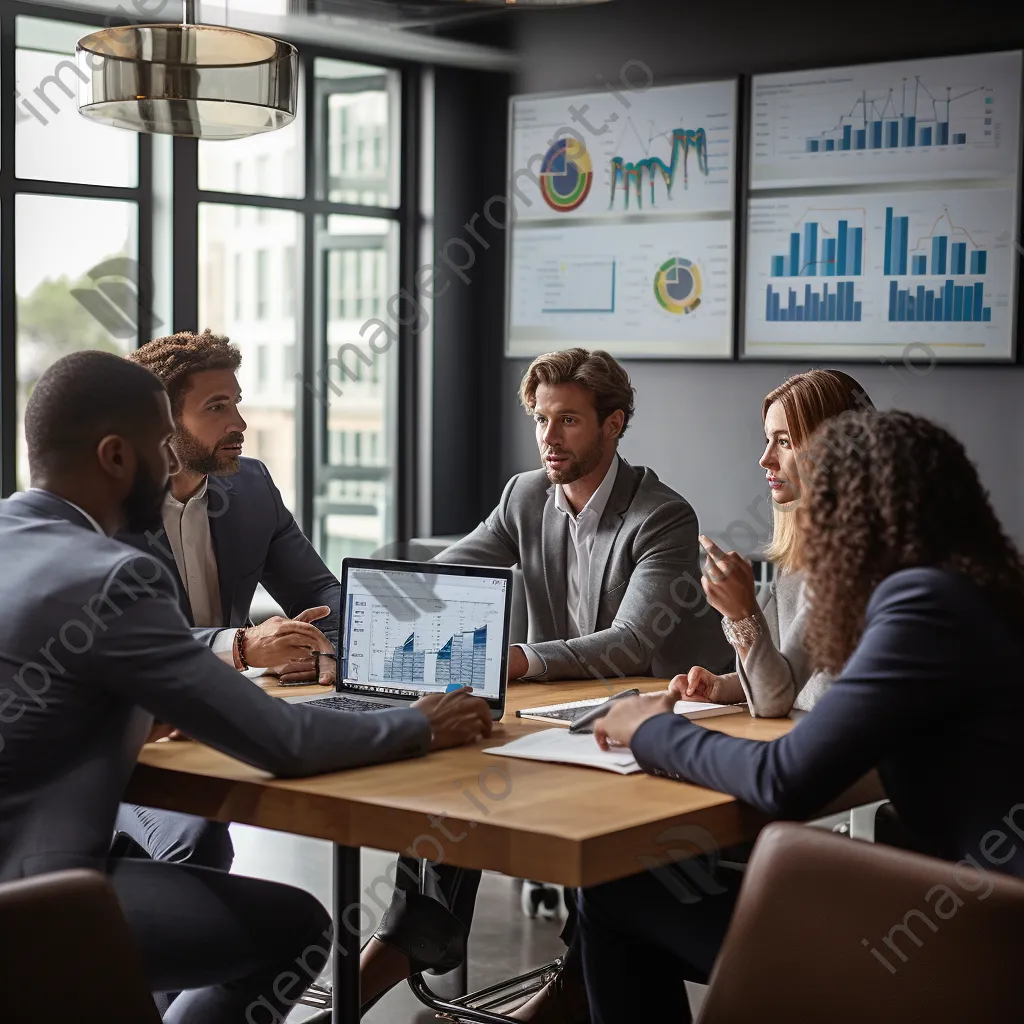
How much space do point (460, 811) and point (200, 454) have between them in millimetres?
1501

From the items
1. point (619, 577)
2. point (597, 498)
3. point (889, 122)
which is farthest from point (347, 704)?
point (889, 122)

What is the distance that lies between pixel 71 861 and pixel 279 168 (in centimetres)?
432

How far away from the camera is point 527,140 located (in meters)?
6.05

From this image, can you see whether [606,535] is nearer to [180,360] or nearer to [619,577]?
[619,577]

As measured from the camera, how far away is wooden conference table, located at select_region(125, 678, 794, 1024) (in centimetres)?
186

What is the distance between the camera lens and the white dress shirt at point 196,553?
3.14 meters

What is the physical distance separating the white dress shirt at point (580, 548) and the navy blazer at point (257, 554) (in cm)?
54

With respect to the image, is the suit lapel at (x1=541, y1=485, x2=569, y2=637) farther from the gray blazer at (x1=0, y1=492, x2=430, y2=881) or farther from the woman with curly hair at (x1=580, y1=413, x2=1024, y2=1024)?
the gray blazer at (x1=0, y1=492, x2=430, y2=881)

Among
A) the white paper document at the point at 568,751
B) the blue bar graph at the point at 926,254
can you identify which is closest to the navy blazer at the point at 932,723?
the white paper document at the point at 568,751

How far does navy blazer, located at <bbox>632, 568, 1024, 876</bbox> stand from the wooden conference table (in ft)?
0.61

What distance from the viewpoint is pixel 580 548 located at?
11.2ft

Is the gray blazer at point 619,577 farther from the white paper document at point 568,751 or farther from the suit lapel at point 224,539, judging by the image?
the white paper document at point 568,751

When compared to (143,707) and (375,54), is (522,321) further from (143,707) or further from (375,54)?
(143,707)

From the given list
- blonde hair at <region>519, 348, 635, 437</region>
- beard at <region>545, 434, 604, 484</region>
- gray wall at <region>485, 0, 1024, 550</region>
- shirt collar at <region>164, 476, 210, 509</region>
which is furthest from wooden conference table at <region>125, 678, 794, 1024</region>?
gray wall at <region>485, 0, 1024, 550</region>
